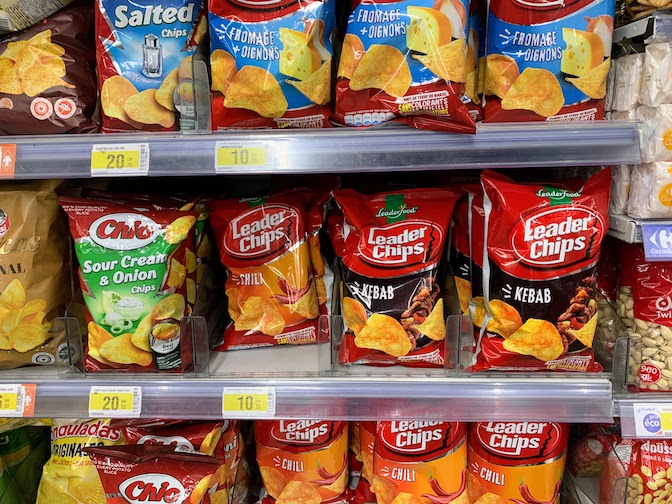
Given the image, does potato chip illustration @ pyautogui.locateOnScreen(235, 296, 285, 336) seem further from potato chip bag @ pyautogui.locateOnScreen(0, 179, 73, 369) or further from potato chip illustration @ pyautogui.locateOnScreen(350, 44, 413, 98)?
potato chip illustration @ pyautogui.locateOnScreen(350, 44, 413, 98)

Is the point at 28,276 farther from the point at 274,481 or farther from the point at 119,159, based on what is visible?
the point at 274,481

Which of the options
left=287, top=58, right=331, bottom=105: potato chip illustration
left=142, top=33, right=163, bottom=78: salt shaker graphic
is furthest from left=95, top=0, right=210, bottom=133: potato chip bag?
left=287, top=58, right=331, bottom=105: potato chip illustration

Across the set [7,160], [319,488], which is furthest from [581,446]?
[7,160]

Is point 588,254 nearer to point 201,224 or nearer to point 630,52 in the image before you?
point 630,52

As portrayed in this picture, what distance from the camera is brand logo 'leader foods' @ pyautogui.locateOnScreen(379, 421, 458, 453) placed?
48.2 inches

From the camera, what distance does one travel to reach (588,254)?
1067 mm

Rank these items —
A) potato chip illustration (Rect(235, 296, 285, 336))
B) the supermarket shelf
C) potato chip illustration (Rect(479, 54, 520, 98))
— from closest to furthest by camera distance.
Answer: the supermarket shelf < potato chip illustration (Rect(479, 54, 520, 98)) < potato chip illustration (Rect(235, 296, 285, 336))

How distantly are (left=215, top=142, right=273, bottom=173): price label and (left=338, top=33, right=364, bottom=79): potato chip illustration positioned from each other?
0.75 ft

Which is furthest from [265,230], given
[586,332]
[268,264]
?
[586,332]

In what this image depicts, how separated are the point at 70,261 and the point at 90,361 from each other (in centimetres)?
26

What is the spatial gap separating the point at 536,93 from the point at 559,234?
0.28 meters

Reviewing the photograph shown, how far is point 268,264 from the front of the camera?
1.25 metres

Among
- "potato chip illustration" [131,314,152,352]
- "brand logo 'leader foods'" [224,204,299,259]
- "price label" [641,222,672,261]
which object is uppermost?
"price label" [641,222,672,261]

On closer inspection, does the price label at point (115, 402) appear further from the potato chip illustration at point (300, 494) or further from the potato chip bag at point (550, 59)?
the potato chip bag at point (550, 59)
